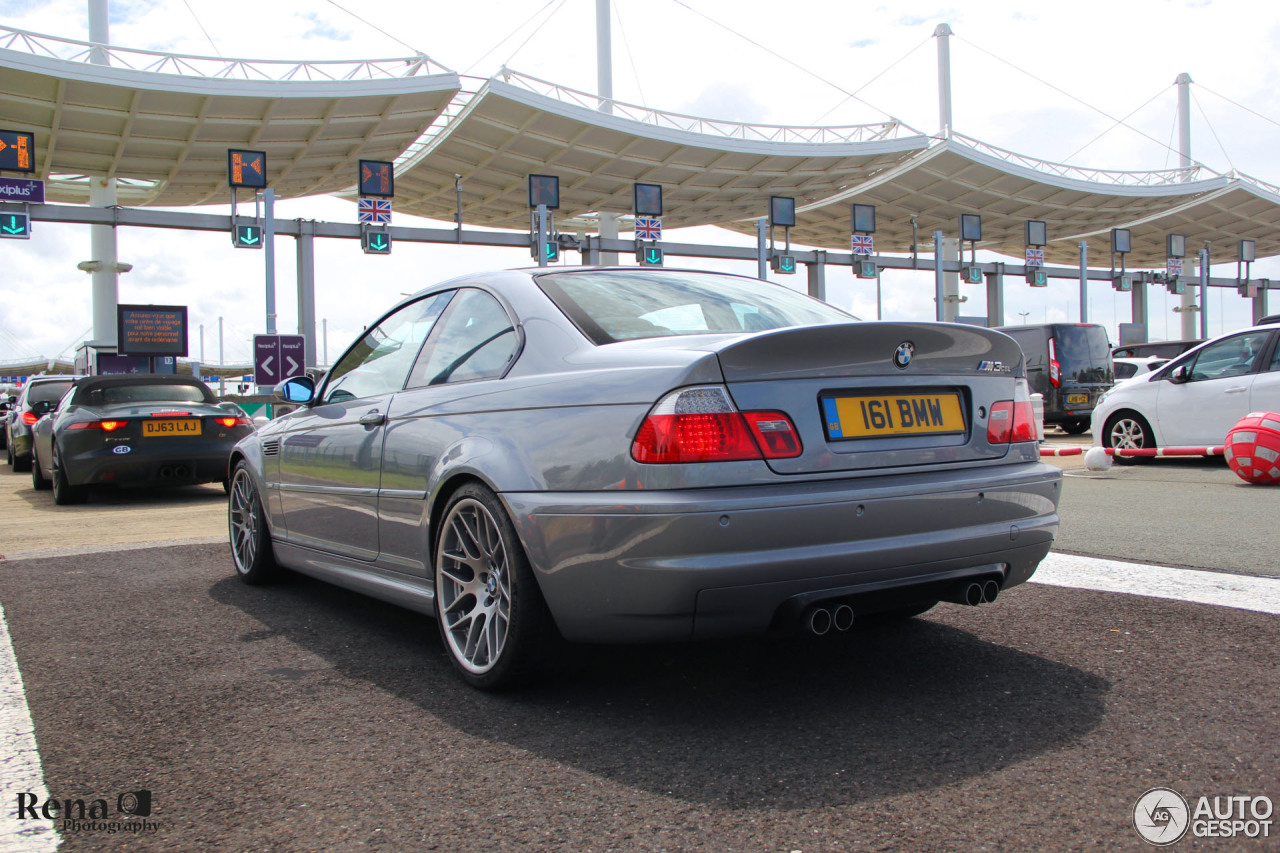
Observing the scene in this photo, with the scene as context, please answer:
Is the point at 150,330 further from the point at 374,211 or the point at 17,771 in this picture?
the point at 17,771

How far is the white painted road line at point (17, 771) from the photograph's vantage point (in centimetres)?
213

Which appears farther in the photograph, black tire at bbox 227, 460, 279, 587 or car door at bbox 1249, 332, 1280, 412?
car door at bbox 1249, 332, 1280, 412

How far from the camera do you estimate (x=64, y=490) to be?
9508mm

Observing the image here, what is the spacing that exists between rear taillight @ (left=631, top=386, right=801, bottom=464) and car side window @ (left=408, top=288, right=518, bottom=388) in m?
0.77

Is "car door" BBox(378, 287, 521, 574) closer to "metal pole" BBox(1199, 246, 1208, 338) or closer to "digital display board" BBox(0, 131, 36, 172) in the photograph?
"digital display board" BBox(0, 131, 36, 172)

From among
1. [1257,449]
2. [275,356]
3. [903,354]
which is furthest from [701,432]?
[275,356]

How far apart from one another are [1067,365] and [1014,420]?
47.1 ft

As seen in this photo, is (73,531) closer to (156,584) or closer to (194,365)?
(156,584)

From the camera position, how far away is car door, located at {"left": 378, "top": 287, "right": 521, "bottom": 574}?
3.27 m

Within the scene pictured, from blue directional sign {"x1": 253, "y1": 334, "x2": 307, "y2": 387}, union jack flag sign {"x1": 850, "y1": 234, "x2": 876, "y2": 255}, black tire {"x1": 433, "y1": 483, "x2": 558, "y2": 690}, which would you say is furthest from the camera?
union jack flag sign {"x1": 850, "y1": 234, "x2": 876, "y2": 255}

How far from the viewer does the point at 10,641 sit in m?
3.88

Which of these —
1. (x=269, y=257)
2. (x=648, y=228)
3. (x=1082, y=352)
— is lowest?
(x=1082, y=352)

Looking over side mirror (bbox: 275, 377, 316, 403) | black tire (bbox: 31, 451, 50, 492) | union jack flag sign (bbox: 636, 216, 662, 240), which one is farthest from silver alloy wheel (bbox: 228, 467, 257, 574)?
union jack flag sign (bbox: 636, 216, 662, 240)

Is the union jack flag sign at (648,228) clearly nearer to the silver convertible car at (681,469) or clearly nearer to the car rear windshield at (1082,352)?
the car rear windshield at (1082,352)
